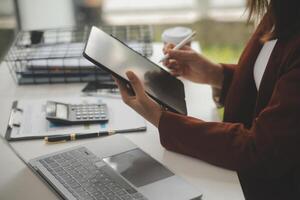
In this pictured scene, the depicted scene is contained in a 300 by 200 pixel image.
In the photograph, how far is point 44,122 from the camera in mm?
1113

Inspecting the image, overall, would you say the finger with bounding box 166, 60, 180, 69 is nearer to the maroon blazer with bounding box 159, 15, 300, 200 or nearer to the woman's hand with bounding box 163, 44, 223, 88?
the woman's hand with bounding box 163, 44, 223, 88

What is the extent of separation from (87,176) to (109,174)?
0.04m

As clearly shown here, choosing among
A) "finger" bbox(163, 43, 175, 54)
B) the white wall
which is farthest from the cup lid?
the white wall

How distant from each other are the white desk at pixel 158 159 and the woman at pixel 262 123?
0.02 meters

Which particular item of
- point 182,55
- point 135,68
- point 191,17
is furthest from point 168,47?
point 191,17

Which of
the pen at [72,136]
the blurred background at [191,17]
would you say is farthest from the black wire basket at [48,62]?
the blurred background at [191,17]

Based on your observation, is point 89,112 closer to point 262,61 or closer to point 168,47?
point 168,47

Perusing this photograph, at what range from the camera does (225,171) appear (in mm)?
936

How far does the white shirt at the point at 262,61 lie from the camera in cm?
107

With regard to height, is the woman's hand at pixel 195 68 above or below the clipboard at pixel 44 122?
above

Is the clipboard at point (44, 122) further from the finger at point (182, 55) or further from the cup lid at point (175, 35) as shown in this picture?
the cup lid at point (175, 35)

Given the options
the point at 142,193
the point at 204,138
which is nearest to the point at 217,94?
the point at 204,138

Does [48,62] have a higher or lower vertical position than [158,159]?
higher

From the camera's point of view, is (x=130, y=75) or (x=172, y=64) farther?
(x=172, y=64)
